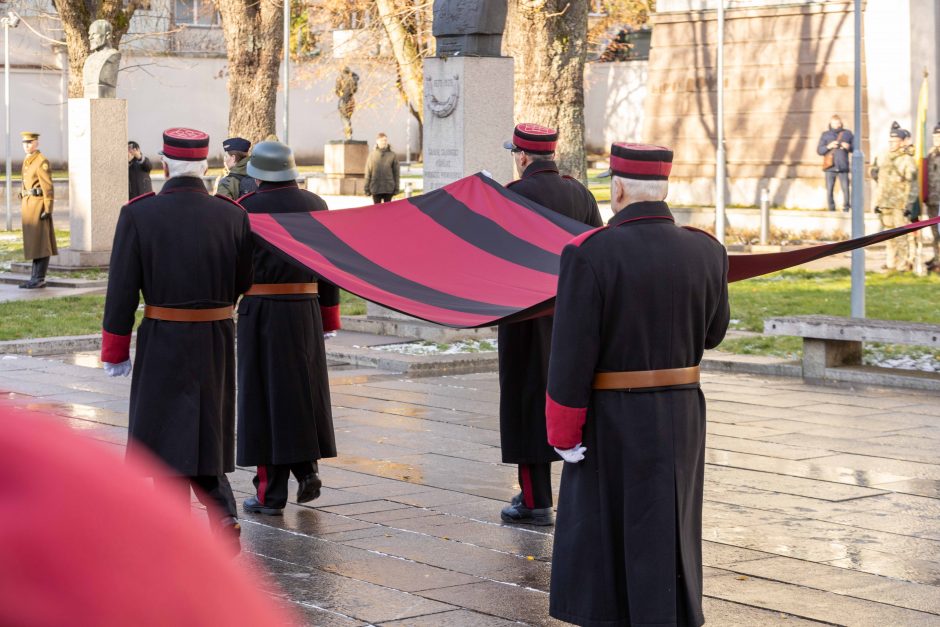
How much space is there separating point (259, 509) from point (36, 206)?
13.2 m

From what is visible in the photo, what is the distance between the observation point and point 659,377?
196 inches

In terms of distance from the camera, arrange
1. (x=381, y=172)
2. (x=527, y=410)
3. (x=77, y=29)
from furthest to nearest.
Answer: (x=381, y=172), (x=77, y=29), (x=527, y=410)

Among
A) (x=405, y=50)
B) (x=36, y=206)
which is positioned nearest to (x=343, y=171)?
(x=405, y=50)

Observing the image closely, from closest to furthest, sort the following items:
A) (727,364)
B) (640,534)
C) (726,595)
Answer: (640,534) → (726,595) → (727,364)

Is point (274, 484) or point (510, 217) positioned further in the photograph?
point (510, 217)

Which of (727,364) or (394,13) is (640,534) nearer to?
(727,364)

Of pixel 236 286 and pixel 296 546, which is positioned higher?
pixel 236 286

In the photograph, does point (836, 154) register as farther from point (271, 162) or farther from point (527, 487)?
point (527, 487)

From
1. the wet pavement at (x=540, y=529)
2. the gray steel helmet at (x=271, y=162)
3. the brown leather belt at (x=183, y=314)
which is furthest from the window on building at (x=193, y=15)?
the brown leather belt at (x=183, y=314)

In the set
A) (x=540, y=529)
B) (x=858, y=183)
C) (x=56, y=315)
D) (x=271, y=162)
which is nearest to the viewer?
(x=540, y=529)

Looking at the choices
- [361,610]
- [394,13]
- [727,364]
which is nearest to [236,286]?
[361,610]

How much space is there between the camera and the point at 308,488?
25.3 feet

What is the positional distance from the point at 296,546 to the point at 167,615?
6380mm

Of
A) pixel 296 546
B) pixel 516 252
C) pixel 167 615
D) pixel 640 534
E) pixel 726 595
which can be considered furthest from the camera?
pixel 516 252
